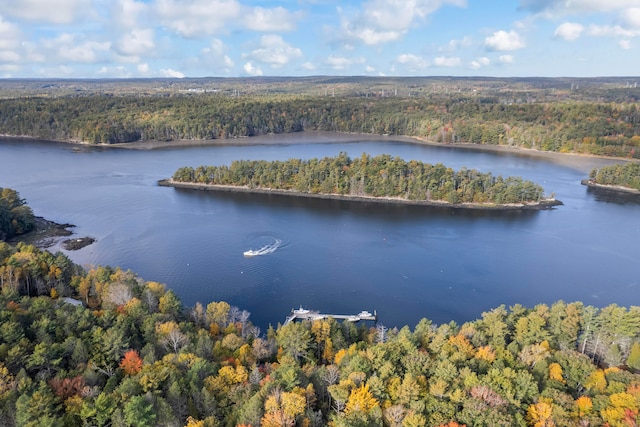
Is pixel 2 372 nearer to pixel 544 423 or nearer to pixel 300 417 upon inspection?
pixel 300 417

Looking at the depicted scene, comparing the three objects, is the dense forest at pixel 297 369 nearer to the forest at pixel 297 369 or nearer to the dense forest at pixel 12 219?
the forest at pixel 297 369

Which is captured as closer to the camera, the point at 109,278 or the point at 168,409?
the point at 168,409

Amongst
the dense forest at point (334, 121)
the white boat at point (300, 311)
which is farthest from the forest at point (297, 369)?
the dense forest at point (334, 121)

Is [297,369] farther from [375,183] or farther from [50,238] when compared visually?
[375,183]

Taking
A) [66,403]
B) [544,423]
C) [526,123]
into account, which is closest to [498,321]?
[544,423]

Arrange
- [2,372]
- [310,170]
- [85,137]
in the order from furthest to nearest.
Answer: [85,137] → [310,170] → [2,372]

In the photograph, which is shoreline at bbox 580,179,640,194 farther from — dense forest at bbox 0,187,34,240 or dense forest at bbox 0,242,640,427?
dense forest at bbox 0,187,34,240
